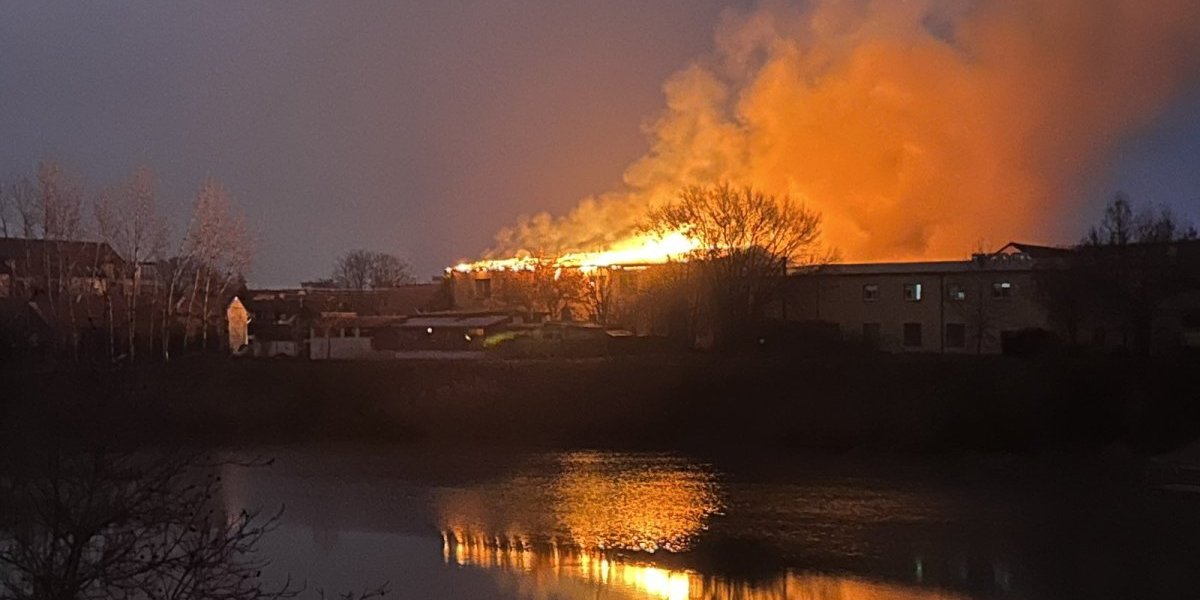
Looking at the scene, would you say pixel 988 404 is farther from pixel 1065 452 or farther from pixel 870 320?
pixel 870 320

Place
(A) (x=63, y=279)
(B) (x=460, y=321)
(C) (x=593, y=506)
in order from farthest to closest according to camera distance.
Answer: (B) (x=460, y=321), (A) (x=63, y=279), (C) (x=593, y=506)

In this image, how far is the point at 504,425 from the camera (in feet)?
135

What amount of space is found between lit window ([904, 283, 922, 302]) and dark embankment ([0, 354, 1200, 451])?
10.4 m

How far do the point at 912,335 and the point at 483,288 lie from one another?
2895cm

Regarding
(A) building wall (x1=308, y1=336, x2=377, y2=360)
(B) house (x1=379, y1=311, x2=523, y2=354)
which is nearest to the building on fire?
(B) house (x1=379, y1=311, x2=523, y2=354)

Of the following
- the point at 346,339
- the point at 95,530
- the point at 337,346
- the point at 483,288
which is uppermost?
the point at 483,288

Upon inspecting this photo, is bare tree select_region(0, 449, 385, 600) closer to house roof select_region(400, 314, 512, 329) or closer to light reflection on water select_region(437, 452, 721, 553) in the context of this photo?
light reflection on water select_region(437, 452, 721, 553)

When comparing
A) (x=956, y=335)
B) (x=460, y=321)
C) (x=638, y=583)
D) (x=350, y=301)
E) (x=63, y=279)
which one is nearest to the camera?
(x=638, y=583)

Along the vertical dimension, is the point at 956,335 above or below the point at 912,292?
below

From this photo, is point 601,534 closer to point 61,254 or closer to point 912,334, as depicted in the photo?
point 61,254

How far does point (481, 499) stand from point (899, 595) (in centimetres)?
1213

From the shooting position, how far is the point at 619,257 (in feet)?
207

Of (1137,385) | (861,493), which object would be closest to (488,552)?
(861,493)

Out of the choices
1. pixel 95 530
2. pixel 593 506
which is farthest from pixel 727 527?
pixel 95 530
